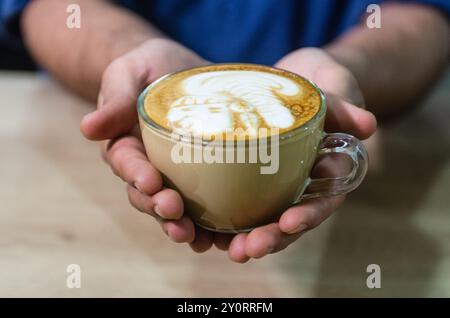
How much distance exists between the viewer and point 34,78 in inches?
54.3

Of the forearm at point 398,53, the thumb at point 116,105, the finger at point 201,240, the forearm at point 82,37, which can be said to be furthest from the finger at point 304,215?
the forearm at point 82,37

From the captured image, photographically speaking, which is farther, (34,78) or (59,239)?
(34,78)

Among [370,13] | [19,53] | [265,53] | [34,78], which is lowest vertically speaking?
[19,53]

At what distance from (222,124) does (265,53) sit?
0.70 meters

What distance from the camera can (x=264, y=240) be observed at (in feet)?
2.23

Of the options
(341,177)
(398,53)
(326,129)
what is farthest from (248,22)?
(341,177)

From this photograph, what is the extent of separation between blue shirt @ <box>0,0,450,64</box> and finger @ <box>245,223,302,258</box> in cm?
66

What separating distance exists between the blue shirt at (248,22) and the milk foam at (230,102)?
1.55 ft

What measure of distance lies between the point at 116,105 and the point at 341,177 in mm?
321

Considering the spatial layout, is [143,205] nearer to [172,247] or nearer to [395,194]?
[172,247]

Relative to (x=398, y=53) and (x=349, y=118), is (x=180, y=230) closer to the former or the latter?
(x=349, y=118)

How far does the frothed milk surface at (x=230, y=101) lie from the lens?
0.65 m

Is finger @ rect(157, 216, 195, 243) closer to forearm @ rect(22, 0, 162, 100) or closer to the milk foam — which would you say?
the milk foam

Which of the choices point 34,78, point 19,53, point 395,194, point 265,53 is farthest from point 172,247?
point 19,53
